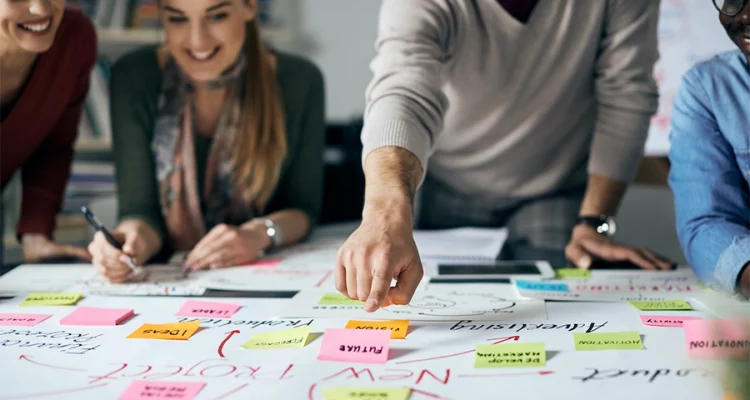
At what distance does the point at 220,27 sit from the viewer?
4.38 feet

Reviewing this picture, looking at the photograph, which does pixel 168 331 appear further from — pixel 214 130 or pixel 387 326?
pixel 214 130

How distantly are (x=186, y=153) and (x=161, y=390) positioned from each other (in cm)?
83

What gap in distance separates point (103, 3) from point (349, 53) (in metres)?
0.85

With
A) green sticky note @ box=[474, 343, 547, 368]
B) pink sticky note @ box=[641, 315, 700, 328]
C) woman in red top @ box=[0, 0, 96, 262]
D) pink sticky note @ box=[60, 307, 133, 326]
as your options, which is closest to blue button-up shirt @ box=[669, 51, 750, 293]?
pink sticky note @ box=[641, 315, 700, 328]

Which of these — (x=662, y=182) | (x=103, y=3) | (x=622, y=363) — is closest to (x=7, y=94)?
(x=622, y=363)

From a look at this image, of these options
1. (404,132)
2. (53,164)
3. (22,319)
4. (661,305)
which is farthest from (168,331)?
(53,164)

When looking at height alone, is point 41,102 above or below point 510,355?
above

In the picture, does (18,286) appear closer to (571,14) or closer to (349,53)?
(571,14)

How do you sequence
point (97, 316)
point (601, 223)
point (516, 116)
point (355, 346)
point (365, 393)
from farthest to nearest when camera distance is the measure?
point (516, 116) < point (601, 223) < point (97, 316) < point (355, 346) < point (365, 393)

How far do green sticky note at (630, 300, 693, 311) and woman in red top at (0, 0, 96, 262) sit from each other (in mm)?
888

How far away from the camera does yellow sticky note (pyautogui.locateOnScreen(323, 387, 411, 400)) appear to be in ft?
2.01

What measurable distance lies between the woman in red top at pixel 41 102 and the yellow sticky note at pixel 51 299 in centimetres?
26

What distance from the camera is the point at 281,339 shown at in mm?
762

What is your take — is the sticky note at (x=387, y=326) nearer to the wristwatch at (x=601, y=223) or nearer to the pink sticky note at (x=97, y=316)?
the pink sticky note at (x=97, y=316)
